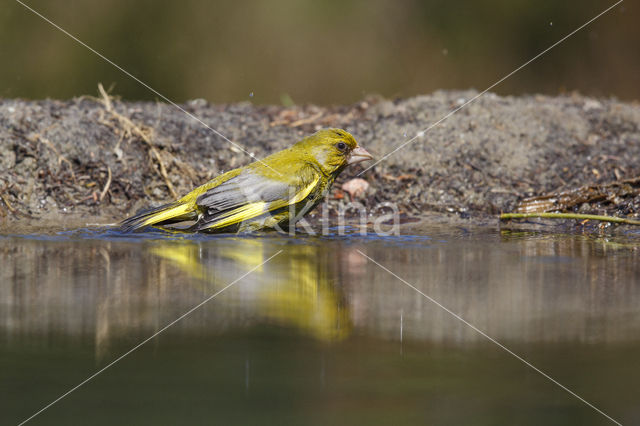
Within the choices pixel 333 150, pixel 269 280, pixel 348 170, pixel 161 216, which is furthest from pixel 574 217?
pixel 161 216

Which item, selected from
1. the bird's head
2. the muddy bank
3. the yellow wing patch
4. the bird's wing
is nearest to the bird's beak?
the bird's head

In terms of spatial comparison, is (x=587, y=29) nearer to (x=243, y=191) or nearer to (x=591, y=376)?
(x=243, y=191)

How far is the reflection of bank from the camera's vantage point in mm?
3350

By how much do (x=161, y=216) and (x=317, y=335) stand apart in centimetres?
279

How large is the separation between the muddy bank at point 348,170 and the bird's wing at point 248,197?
902 millimetres

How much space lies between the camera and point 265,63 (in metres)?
10.2

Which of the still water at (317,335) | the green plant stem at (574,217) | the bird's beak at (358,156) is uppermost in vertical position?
the bird's beak at (358,156)

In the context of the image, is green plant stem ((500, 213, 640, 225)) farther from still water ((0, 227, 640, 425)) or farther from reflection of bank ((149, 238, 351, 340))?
reflection of bank ((149, 238, 351, 340))

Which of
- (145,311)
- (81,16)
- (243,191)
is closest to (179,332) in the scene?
(145,311)

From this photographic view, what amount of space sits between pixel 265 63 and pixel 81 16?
242cm

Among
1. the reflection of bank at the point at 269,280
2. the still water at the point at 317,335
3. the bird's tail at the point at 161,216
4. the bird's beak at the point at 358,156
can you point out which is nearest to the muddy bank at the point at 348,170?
the bird's beak at the point at 358,156

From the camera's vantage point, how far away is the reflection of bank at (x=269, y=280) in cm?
335

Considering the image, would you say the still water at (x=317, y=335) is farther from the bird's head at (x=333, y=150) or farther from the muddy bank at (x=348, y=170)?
the muddy bank at (x=348, y=170)

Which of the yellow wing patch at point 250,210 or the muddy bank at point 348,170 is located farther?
the muddy bank at point 348,170
